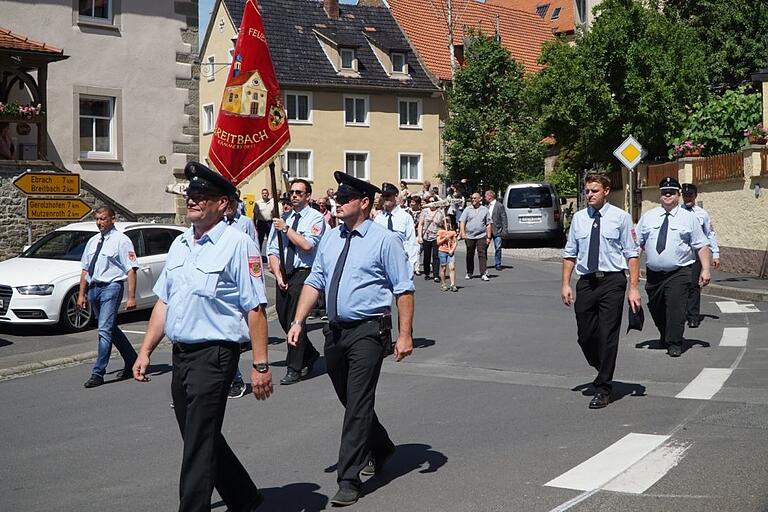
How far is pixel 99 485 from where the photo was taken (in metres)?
6.90

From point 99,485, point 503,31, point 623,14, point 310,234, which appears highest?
point 503,31

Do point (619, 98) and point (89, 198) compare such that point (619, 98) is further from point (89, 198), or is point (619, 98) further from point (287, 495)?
point (287, 495)

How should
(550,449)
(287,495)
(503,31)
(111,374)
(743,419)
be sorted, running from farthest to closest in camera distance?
(503,31) → (111,374) → (743,419) → (550,449) → (287,495)

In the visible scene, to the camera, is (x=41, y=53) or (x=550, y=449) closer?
(x=550, y=449)

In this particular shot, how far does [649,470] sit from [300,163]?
4717 centimetres

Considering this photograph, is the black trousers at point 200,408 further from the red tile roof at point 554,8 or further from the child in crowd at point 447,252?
the red tile roof at point 554,8

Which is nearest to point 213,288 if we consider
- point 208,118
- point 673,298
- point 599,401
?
point 599,401

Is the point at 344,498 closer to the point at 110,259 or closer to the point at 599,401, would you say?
the point at 599,401

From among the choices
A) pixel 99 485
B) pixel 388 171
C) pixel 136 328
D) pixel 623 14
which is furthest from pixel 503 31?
pixel 99 485

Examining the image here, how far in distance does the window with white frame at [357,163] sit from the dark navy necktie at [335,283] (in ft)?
158

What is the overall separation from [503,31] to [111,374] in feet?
185

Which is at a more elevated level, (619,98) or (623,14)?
(623,14)

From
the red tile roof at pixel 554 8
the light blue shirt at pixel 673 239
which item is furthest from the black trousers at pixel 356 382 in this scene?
the red tile roof at pixel 554 8

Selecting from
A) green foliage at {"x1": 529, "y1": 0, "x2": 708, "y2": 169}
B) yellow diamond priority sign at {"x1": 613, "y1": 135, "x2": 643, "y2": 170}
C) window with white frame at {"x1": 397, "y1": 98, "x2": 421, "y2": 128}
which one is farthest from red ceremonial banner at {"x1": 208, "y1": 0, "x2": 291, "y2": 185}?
window with white frame at {"x1": 397, "y1": 98, "x2": 421, "y2": 128}
